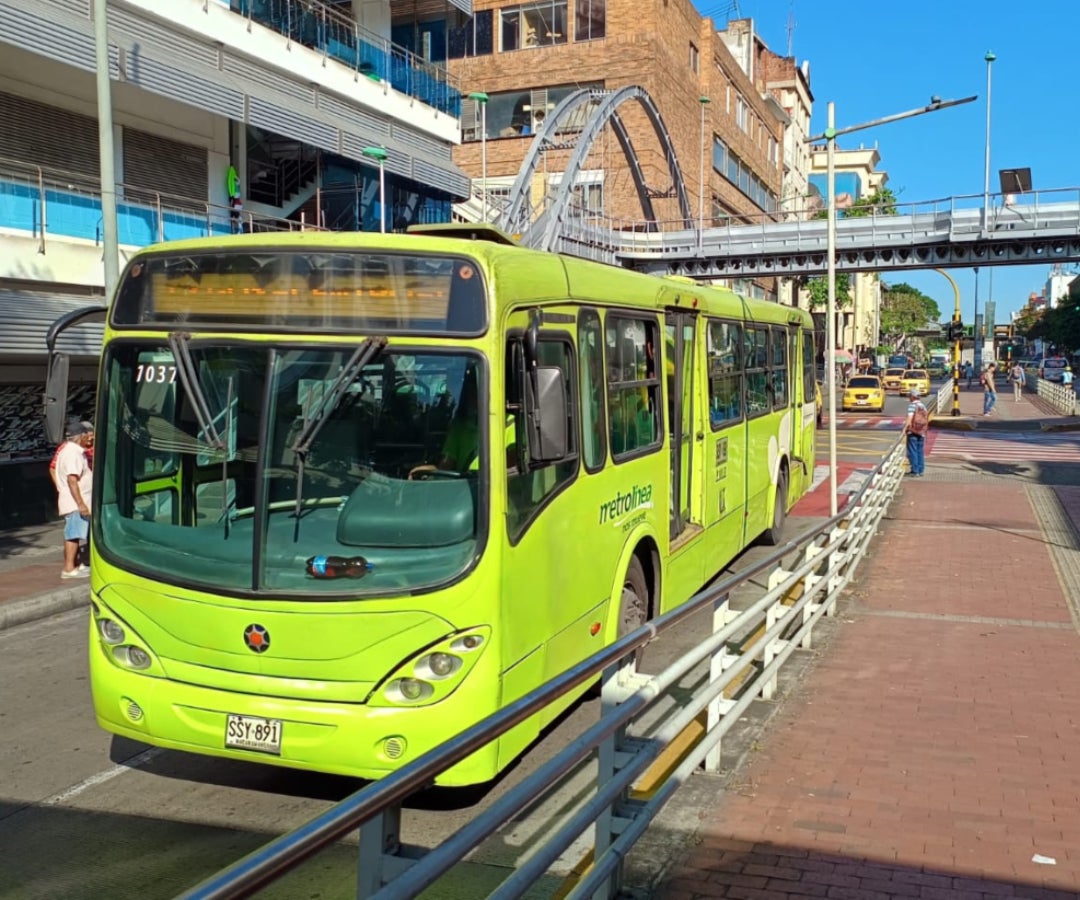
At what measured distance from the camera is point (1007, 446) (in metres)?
29.8

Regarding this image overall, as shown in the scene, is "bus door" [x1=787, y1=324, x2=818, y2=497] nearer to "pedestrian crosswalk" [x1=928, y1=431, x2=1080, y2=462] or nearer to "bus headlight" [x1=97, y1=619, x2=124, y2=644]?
"bus headlight" [x1=97, y1=619, x2=124, y2=644]

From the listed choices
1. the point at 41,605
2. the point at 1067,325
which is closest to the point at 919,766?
the point at 41,605

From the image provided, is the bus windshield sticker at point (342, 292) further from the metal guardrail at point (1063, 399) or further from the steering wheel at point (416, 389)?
the metal guardrail at point (1063, 399)

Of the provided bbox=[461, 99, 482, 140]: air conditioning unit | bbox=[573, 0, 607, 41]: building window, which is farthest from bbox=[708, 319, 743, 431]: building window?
bbox=[461, 99, 482, 140]: air conditioning unit

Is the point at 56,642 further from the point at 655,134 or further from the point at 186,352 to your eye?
the point at 655,134

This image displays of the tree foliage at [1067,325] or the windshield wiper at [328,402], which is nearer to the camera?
the windshield wiper at [328,402]

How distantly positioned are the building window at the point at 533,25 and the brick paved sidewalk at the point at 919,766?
152 ft

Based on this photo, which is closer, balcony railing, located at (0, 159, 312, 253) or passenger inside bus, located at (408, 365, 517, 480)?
passenger inside bus, located at (408, 365, 517, 480)

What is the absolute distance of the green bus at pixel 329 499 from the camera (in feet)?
16.3

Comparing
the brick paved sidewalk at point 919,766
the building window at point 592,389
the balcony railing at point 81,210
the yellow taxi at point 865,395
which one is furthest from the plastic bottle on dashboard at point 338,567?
the yellow taxi at point 865,395

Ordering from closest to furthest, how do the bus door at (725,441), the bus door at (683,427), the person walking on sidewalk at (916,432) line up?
the bus door at (683,427)
the bus door at (725,441)
the person walking on sidewalk at (916,432)

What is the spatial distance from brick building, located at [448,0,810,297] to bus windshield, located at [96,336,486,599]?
44.5m

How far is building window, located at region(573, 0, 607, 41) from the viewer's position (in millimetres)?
50438

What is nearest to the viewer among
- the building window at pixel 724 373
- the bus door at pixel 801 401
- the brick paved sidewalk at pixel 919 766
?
the brick paved sidewalk at pixel 919 766
